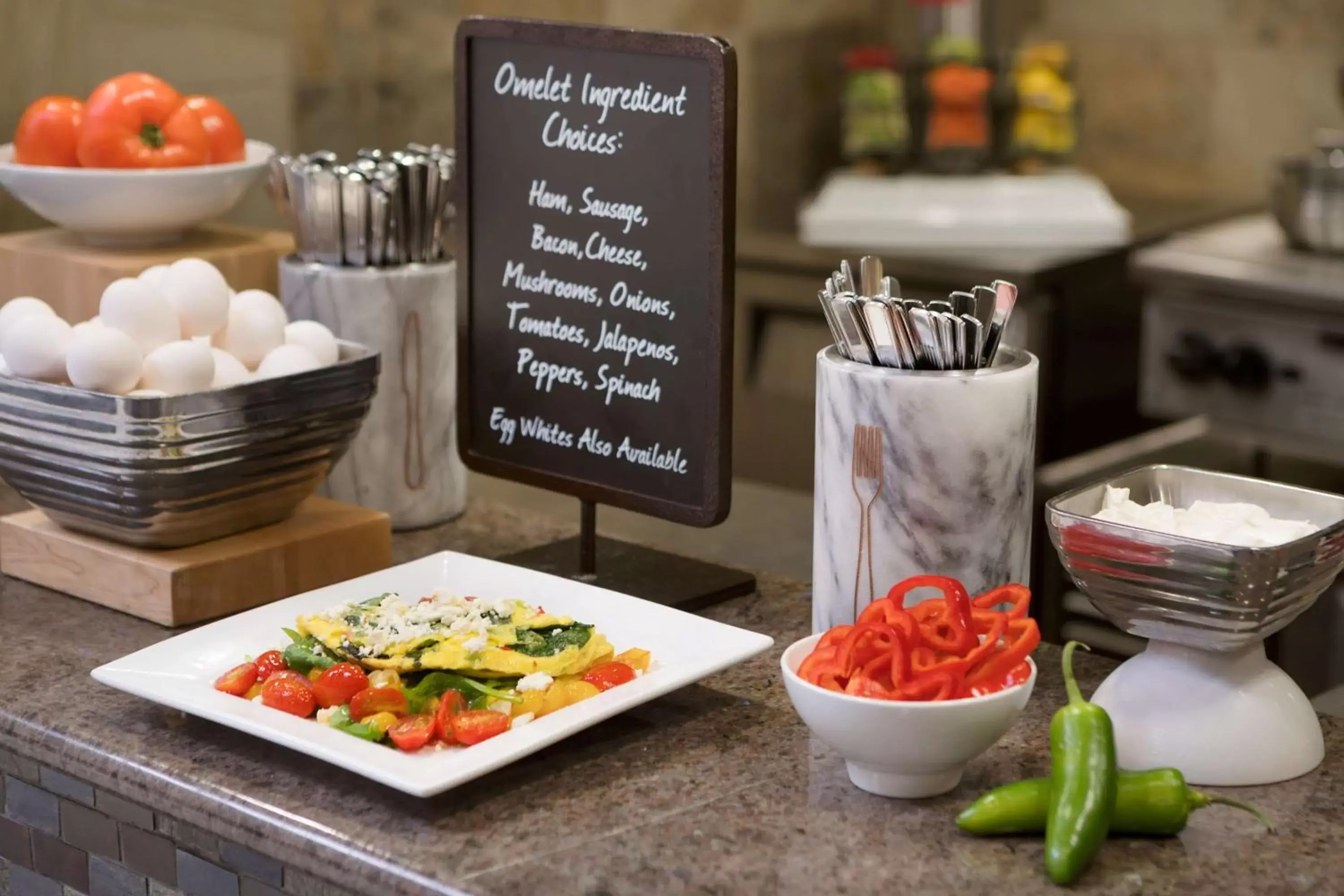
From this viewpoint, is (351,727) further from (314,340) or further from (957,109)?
(957,109)

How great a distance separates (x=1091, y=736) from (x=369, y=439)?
33.1 inches

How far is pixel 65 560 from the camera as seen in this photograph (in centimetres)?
139

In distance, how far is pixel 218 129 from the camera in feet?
5.55

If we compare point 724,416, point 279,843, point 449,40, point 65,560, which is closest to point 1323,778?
point 724,416

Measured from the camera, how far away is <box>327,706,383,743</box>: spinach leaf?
1032mm

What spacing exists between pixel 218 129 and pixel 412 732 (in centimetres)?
87

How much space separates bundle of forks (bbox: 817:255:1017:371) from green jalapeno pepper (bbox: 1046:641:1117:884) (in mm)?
257

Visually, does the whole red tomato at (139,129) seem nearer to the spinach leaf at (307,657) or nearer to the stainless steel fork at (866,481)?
the spinach leaf at (307,657)

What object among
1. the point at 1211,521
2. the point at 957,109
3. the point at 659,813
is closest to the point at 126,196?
the point at 659,813

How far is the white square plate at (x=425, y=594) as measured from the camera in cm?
99

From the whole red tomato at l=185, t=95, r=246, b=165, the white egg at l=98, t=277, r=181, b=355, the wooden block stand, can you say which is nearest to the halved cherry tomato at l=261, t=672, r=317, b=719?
the wooden block stand

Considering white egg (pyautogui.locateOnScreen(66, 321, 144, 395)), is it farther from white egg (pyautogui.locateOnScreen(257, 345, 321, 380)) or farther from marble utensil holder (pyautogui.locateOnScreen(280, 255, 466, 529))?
marble utensil holder (pyautogui.locateOnScreen(280, 255, 466, 529))

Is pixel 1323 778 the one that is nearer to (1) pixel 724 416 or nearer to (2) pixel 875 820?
(2) pixel 875 820

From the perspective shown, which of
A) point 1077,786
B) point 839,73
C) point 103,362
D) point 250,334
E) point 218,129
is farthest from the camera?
point 839,73
